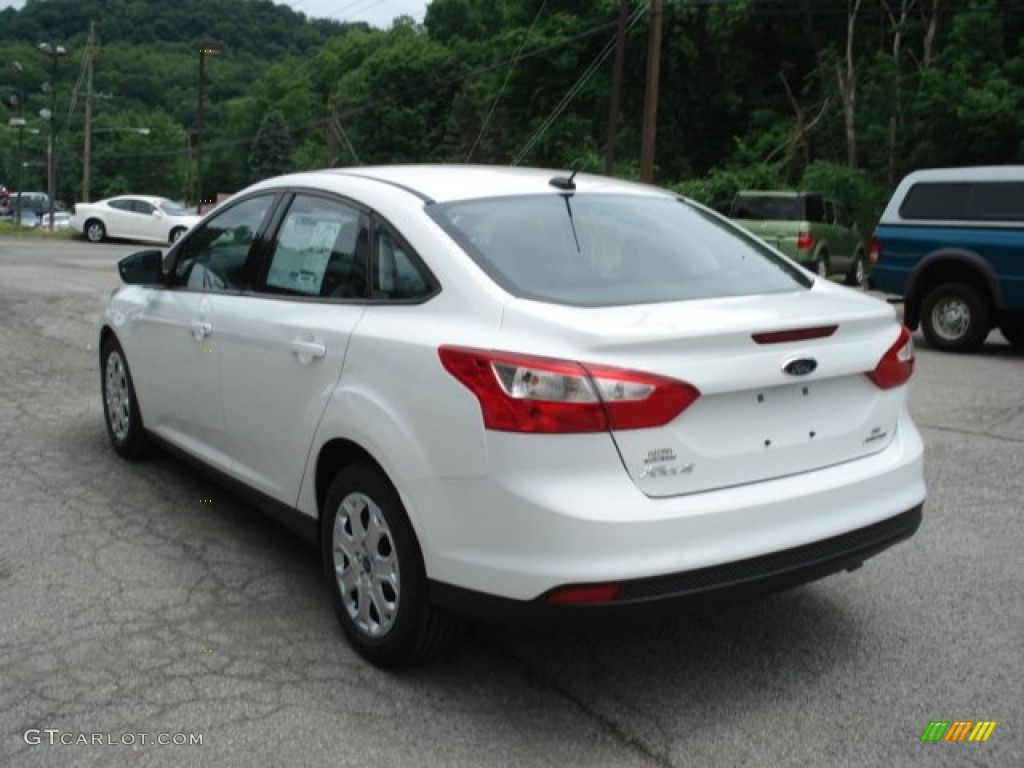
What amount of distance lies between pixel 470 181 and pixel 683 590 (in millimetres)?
1810

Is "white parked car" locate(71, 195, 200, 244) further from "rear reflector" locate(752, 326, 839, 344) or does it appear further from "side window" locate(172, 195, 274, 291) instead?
"rear reflector" locate(752, 326, 839, 344)

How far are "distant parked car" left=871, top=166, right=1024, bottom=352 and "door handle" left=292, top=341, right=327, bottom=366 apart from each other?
29.9ft

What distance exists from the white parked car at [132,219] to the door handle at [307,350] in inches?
1077

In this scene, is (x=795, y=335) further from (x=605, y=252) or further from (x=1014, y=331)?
(x=1014, y=331)

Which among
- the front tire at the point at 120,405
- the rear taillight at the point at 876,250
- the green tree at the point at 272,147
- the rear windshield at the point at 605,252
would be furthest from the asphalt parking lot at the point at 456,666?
the green tree at the point at 272,147

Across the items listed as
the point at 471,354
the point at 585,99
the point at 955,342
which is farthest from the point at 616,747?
the point at 585,99

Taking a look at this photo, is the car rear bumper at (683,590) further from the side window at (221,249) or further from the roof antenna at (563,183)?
the side window at (221,249)

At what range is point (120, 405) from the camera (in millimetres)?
6082

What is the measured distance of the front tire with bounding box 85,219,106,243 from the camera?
3083 cm

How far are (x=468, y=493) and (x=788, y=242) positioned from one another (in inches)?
691

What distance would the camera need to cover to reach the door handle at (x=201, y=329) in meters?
4.67

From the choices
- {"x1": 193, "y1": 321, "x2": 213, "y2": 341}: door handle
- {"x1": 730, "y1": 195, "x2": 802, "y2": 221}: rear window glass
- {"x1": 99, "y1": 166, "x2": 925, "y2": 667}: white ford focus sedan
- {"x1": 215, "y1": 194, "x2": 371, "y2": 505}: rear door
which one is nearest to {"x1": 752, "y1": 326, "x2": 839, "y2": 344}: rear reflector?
{"x1": 99, "y1": 166, "x2": 925, "y2": 667}: white ford focus sedan

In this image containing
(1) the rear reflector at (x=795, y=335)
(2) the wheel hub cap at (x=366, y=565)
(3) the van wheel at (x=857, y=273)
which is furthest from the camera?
(3) the van wheel at (x=857, y=273)

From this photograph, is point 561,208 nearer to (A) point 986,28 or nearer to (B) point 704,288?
(B) point 704,288
